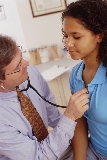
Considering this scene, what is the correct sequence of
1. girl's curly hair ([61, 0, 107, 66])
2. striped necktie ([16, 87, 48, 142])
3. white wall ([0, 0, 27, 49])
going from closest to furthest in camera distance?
girl's curly hair ([61, 0, 107, 66]), striped necktie ([16, 87, 48, 142]), white wall ([0, 0, 27, 49])

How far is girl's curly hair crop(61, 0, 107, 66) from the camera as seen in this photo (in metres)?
1.03

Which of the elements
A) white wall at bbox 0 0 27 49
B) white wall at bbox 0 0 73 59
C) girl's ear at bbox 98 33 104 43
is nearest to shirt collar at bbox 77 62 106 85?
girl's ear at bbox 98 33 104 43

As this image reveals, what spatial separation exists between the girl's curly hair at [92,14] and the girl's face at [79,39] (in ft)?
0.07

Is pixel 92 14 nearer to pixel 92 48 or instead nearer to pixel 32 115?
pixel 92 48

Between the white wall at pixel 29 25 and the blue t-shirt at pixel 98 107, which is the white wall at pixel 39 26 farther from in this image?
the blue t-shirt at pixel 98 107

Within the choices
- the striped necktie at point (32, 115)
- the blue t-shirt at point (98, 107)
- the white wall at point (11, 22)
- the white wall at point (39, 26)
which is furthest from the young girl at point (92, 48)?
the white wall at point (11, 22)

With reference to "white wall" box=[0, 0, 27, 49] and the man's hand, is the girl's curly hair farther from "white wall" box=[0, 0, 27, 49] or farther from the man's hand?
"white wall" box=[0, 0, 27, 49]

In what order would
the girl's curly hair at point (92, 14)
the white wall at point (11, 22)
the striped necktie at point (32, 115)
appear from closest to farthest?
the girl's curly hair at point (92, 14) → the striped necktie at point (32, 115) → the white wall at point (11, 22)

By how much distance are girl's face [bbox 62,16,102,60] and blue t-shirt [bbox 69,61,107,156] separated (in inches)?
4.3

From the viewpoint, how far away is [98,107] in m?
1.07

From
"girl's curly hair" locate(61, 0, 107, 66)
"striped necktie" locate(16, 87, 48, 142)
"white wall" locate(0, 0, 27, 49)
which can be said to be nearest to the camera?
"girl's curly hair" locate(61, 0, 107, 66)

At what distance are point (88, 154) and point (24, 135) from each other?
1.34ft

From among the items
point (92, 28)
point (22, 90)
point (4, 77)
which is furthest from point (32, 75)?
point (92, 28)

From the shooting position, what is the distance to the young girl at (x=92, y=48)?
1045mm
